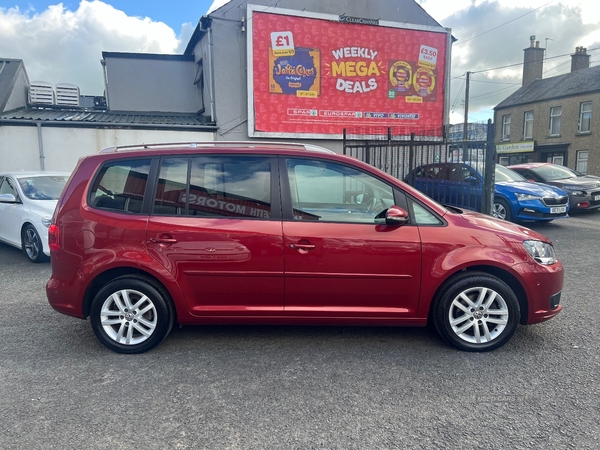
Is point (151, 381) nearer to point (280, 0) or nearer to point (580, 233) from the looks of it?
point (580, 233)

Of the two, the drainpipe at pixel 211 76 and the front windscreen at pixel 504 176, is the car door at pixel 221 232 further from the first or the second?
the drainpipe at pixel 211 76

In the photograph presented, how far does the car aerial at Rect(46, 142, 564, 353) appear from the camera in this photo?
3418mm

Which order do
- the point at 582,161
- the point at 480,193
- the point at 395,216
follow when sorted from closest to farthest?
the point at 395,216
the point at 480,193
the point at 582,161

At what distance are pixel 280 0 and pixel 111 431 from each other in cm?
1242

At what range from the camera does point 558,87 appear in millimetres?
25859

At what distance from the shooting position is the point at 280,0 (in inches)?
482

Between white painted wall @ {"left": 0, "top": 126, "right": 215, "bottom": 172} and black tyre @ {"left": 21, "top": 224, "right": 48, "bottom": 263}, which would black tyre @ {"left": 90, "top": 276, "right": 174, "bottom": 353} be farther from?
white painted wall @ {"left": 0, "top": 126, "right": 215, "bottom": 172}

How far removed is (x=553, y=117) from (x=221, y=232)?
28.2 meters

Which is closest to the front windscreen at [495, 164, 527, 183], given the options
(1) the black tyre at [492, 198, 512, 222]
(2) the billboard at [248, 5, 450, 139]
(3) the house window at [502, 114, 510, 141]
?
(1) the black tyre at [492, 198, 512, 222]

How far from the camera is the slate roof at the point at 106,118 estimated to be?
11570 mm

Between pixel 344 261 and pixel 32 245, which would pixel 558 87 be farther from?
pixel 32 245

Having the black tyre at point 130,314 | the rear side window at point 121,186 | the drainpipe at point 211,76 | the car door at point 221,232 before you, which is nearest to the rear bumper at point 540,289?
the car door at point 221,232

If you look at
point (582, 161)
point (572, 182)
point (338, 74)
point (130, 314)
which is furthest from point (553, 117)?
point (130, 314)

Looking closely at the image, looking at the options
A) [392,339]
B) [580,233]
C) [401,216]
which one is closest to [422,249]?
[401,216]
